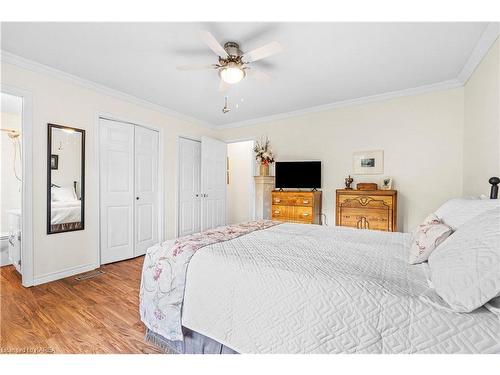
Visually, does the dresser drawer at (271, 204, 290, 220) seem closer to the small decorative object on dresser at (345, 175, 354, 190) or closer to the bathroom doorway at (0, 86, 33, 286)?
the small decorative object on dresser at (345, 175, 354, 190)

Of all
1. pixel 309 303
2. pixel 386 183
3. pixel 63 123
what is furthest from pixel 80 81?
pixel 386 183

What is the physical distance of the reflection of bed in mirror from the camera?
2713 millimetres

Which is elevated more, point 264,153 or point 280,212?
point 264,153

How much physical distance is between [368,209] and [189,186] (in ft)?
10.1

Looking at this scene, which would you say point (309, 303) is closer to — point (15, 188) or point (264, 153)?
point (264, 153)

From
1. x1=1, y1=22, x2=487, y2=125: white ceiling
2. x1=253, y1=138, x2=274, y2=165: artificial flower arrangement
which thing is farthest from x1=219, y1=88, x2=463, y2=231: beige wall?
x1=253, y1=138, x2=274, y2=165: artificial flower arrangement

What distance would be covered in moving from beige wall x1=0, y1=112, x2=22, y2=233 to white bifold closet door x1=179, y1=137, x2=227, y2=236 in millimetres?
2610

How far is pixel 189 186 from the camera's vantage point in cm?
447

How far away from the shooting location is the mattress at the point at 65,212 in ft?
8.90

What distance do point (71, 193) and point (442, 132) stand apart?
4770 mm

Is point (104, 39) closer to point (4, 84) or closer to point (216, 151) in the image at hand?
point (4, 84)

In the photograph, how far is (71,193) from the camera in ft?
9.39

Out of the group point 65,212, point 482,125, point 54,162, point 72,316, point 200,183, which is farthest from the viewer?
point 200,183
